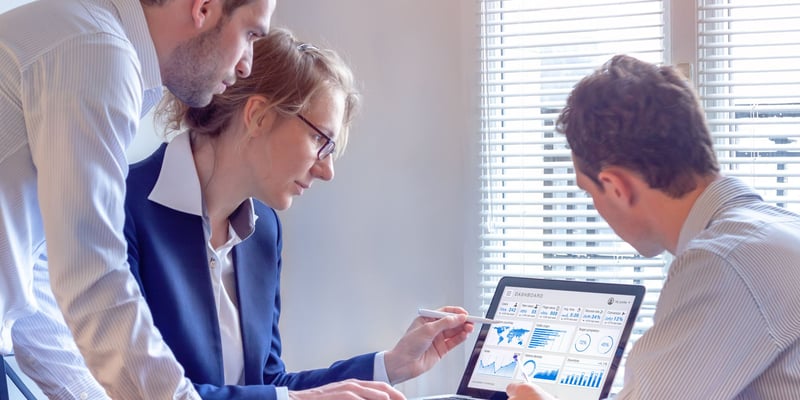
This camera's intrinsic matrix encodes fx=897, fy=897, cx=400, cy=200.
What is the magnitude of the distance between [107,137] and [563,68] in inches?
71.5

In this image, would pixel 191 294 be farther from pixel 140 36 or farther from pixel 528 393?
pixel 528 393

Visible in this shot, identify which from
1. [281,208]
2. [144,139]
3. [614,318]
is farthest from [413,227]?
[614,318]

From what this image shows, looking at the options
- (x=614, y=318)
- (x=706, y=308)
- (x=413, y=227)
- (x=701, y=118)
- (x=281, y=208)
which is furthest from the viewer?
(x=413, y=227)

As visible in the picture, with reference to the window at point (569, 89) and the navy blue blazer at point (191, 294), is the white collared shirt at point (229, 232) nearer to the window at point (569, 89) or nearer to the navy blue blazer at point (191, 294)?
the navy blue blazer at point (191, 294)

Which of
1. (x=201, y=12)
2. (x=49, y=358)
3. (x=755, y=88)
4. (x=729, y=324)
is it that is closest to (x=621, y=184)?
(x=729, y=324)

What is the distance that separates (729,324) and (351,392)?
2.34ft

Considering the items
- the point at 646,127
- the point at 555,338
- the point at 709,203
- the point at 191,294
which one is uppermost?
the point at 646,127

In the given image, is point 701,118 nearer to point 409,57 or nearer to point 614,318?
point 614,318

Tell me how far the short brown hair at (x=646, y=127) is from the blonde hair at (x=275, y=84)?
64 centimetres

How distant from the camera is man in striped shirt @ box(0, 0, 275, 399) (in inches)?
46.4

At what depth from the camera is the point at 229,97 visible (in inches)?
69.8

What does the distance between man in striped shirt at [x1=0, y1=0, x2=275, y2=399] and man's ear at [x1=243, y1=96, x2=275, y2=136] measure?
0.39m

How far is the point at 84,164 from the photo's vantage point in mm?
1179

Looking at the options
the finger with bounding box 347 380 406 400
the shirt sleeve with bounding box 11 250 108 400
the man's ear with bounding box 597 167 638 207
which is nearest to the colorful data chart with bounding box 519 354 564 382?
the finger with bounding box 347 380 406 400
